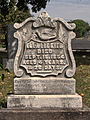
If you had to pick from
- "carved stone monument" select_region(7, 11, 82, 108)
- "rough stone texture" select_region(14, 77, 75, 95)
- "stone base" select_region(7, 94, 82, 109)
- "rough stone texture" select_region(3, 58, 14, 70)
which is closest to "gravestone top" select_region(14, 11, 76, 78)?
"carved stone monument" select_region(7, 11, 82, 108)

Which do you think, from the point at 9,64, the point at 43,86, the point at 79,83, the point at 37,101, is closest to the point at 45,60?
the point at 43,86

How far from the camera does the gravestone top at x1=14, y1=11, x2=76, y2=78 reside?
15.4 feet

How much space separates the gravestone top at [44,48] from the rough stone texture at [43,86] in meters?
0.10

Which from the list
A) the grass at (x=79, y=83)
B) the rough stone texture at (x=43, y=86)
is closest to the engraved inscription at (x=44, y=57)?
the rough stone texture at (x=43, y=86)

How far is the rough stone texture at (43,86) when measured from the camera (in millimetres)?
4645

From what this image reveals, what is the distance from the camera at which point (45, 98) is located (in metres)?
4.56

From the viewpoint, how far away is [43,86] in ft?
15.3

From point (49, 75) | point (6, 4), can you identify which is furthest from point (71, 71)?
point (6, 4)

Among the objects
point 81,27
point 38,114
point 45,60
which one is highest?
point 81,27

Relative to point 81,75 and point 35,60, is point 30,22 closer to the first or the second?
point 35,60

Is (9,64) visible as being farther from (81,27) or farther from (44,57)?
(81,27)

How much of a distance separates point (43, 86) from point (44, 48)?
2.36 ft

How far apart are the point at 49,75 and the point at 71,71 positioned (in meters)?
0.43

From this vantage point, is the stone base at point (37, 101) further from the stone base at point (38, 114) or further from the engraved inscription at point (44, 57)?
the engraved inscription at point (44, 57)
